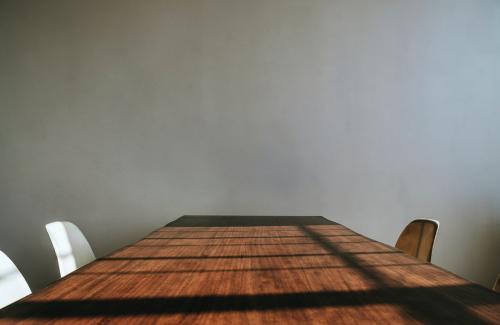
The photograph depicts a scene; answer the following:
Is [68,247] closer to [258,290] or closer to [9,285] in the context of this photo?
[9,285]

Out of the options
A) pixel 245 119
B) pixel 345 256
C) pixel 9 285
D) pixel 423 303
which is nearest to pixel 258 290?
pixel 423 303

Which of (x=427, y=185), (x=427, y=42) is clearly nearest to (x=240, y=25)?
(x=427, y=42)

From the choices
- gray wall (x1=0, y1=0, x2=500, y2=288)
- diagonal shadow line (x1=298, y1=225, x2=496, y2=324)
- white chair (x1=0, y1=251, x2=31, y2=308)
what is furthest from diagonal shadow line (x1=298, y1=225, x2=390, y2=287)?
gray wall (x1=0, y1=0, x2=500, y2=288)

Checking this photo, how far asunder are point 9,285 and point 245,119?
2345 mm

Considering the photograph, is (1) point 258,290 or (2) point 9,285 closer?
(1) point 258,290

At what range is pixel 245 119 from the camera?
320 cm

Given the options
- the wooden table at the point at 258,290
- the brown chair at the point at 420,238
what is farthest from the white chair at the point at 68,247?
the brown chair at the point at 420,238

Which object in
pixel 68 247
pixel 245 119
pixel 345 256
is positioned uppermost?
pixel 245 119

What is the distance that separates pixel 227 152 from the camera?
3.17 m

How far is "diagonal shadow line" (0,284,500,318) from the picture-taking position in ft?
2.15

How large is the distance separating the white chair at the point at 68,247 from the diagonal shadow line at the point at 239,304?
3.93 feet

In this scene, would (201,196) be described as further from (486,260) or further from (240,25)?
(486,260)

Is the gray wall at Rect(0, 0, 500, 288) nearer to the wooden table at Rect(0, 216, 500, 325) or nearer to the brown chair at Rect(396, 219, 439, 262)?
the brown chair at Rect(396, 219, 439, 262)

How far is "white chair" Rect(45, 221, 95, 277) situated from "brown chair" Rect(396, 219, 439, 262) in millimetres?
1832
